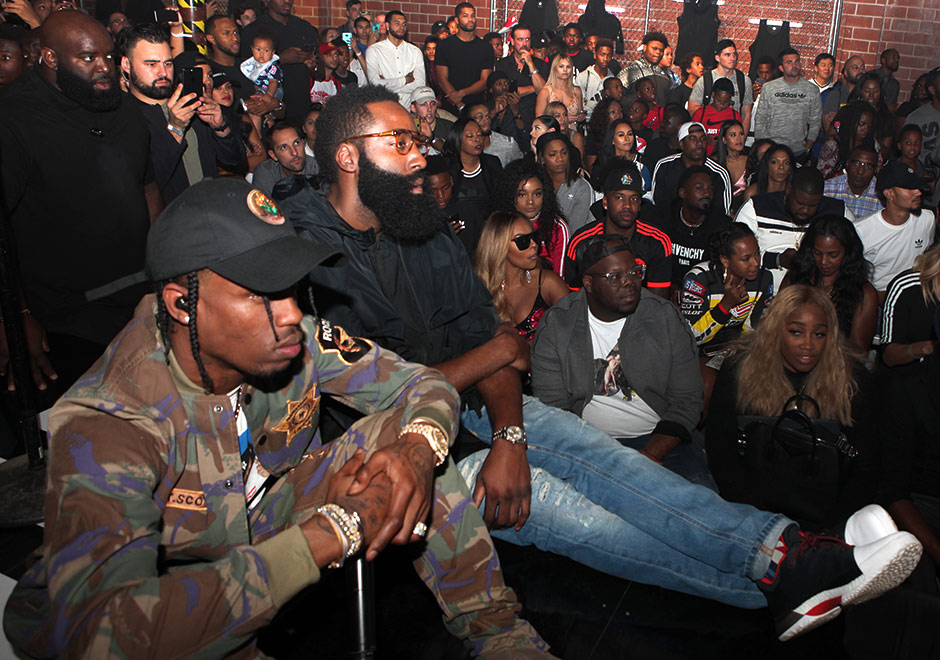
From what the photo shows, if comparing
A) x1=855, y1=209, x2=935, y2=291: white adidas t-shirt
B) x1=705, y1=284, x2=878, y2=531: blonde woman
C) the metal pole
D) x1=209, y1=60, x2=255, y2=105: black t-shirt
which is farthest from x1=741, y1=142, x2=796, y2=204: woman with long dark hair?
the metal pole

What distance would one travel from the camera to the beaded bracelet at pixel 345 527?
1.54 metres

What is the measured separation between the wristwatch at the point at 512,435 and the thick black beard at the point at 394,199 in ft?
2.78

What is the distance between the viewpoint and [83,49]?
A: 343cm

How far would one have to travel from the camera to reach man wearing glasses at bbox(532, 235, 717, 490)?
10.9 ft

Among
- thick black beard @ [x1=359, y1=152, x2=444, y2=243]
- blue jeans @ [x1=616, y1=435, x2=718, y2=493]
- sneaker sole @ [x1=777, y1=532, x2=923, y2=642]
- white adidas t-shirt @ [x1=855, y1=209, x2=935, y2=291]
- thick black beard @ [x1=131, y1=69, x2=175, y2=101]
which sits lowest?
blue jeans @ [x1=616, y1=435, x2=718, y2=493]

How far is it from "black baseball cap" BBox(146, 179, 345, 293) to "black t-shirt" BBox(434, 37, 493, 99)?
8.43m

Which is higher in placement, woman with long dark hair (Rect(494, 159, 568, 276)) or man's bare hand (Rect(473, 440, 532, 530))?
woman with long dark hair (Rect(494, 159, 568, 276))

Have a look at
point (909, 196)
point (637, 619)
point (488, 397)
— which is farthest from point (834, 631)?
point (909, 196)

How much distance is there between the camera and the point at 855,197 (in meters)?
6.60

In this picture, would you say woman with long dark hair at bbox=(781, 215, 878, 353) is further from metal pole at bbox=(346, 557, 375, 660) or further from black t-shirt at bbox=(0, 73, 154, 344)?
black t-shirt at bbox=(0, 73, 154, 344)

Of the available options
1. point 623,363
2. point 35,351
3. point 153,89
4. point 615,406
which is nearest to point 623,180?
point 623,363

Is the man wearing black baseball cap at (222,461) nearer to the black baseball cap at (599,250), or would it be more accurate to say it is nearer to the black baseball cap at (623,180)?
the black baseball cap at (599,250)

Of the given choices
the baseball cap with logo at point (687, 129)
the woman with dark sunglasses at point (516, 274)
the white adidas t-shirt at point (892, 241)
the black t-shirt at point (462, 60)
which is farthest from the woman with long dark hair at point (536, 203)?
the black t-shirt at point (462, 60)

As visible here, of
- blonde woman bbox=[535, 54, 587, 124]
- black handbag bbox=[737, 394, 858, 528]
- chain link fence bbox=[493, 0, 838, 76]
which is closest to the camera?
black handbag bbox=[737, 394, 858, 528]
